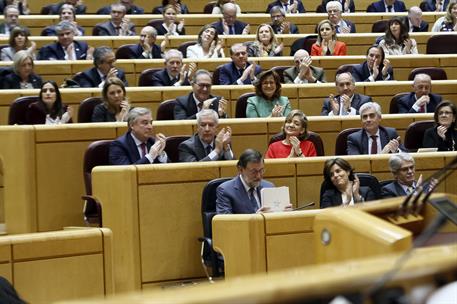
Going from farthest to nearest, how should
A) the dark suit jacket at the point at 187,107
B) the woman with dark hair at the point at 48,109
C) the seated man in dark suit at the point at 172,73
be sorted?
the seated man in dark suit at the point at 172,73 → the dark suit jacket at the point at 187,107 → the woman with dark hair at the point at 48,109

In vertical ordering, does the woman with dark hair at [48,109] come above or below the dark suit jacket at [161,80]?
below

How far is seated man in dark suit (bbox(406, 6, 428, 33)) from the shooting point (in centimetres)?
801

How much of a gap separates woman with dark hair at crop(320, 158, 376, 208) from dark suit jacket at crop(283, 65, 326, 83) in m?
2.09

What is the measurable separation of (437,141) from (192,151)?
1.43 metres

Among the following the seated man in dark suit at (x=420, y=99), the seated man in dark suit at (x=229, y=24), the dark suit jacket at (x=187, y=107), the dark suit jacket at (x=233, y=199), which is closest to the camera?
the dark suit jacket at (x=233, y=199)

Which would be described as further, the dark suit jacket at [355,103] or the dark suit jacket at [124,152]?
the dark suit jacket at [355,103]

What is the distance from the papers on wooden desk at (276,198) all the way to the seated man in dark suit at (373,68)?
268cm

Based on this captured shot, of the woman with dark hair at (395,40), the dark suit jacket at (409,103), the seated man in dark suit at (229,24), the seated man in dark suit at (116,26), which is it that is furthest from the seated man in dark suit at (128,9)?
the dark suit jacket at (409,103)

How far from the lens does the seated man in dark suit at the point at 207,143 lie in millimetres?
4785

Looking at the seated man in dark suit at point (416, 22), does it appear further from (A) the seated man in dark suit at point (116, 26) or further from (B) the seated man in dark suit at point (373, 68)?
(A) the seated man in dark suit at point (116, 26)

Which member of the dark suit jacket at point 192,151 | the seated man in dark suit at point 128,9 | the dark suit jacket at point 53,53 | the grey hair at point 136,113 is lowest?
the dark suit jacket at point 192,151

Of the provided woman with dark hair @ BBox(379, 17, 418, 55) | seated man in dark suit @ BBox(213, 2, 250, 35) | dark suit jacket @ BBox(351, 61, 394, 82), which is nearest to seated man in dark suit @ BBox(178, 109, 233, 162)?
dark suit jacket @ BBox(351, 61, 394, 82)

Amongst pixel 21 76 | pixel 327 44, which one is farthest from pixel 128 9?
pixel 21 76

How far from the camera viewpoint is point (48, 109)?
5289 millimetres
